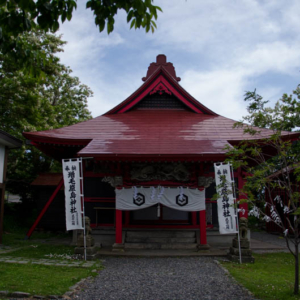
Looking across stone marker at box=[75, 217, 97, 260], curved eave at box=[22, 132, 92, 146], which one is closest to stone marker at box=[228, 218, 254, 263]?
stone marker at box=[75, 217, 97, 260]

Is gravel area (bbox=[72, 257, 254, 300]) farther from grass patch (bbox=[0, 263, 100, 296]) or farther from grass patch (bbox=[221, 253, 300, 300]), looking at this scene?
grass patch (bbox=[0, 263, 100, 296])

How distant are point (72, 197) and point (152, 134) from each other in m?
3.87

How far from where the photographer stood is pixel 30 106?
49.9 ft

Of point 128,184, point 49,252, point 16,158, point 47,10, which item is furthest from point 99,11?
point 16,158

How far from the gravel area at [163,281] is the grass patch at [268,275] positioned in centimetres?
26

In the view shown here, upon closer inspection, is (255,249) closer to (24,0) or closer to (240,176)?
(240,176)

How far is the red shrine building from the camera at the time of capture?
1012cm

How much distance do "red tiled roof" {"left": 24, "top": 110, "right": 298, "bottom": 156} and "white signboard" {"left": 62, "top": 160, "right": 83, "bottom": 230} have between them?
0.66 metres

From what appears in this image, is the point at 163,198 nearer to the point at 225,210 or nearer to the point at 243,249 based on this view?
the point at 225,210

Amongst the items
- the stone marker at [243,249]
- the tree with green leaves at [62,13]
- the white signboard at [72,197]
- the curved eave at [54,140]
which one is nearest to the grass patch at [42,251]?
the white signboard at [72,197]

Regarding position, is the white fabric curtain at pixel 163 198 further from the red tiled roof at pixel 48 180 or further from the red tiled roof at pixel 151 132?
the red tiled roof at pixel 48 180

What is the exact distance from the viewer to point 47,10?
399 centimetres

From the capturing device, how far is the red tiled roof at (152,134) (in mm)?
10086

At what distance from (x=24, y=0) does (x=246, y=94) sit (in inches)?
173
